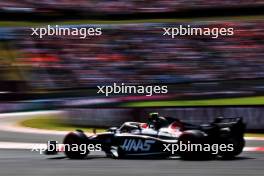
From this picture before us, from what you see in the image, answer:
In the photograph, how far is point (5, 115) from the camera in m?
17.3

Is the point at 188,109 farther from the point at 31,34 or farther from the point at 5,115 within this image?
the point at 31,34

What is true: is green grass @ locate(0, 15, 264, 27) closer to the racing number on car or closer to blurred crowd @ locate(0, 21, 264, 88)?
blurred crowd @ locate(0, 21, 264, 88)

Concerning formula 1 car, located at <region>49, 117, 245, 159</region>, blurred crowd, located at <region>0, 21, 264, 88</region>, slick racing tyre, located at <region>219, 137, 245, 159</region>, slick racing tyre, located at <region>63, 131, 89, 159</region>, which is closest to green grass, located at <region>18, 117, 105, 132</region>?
blurred crowd, located at <region>0, 21, 264, 88</region>

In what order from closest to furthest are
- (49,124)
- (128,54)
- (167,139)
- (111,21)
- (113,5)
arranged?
(167,139)
(49,124)
(128,54)
(111,21)
(113,5)

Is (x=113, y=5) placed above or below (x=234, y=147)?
above

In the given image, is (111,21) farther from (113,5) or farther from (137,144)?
(137,144)

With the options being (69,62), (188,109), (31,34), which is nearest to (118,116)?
(188,109)

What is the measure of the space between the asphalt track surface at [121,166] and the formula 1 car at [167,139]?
0.16m

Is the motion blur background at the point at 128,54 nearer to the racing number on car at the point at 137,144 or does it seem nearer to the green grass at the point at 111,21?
the green grass at the point at 111,21

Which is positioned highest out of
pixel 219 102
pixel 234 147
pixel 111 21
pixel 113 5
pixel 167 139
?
pixel 113 5

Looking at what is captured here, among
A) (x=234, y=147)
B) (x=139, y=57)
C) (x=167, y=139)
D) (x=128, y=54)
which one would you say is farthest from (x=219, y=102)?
(x=167, y=139)

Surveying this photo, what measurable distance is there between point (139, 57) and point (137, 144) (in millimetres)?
9296

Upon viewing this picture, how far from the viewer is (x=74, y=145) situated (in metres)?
8.85

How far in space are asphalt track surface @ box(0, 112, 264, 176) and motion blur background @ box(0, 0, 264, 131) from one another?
5.81 meters
